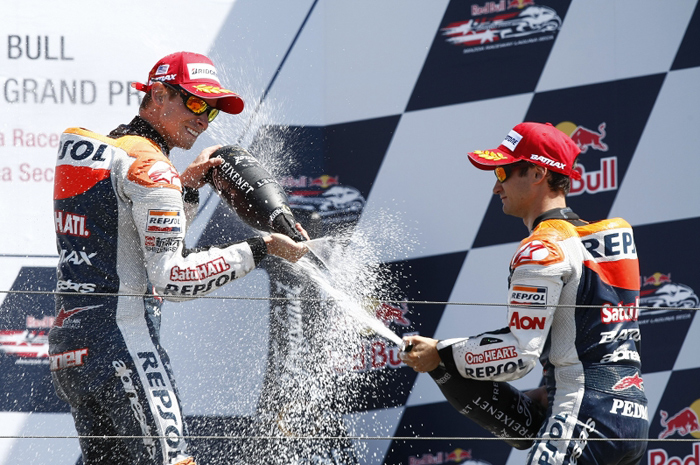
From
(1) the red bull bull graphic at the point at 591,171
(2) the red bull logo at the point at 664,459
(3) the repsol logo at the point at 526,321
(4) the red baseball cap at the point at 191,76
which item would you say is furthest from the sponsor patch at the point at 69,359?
(2) the red bull logo at the point at 664,459

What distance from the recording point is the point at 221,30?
307 cm

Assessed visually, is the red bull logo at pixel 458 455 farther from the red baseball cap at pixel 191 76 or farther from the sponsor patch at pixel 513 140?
the red baseball cap at pixel 191 76

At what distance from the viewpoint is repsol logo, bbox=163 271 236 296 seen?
76.4 inches

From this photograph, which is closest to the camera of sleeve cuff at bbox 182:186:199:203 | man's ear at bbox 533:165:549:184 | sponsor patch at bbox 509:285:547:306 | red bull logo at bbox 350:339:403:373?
sponsor patch at bbox 509:285:547:306

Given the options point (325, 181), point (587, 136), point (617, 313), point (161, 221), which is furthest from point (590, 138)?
point (161, 221)

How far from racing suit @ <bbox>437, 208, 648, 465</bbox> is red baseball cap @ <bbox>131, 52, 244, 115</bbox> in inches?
34.3

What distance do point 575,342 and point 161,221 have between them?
103 cm

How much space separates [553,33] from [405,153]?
76cm

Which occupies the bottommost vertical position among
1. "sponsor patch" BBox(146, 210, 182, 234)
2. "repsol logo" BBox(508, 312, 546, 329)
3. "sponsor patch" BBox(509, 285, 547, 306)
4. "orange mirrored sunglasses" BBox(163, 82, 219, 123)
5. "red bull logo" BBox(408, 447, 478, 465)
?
"red bull logo" BBox(408, 447, 478, 465)

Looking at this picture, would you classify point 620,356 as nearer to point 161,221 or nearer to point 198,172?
point 161,221

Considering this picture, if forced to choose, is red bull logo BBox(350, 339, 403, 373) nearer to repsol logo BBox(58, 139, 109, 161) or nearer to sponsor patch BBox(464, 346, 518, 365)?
sponsor patch BBox(464, 346, 518, 365)

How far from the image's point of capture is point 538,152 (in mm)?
2020

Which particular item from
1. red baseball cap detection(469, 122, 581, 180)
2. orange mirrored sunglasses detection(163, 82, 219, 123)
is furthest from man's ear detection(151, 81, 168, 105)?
red baseball cap detection(469, 122, 581, 180)

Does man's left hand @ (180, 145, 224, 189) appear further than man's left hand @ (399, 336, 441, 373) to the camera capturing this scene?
Yes
